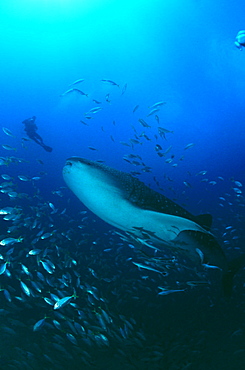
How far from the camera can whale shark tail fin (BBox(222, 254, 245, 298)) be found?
469 centimetres

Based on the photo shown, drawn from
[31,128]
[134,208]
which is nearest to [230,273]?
[134,208]

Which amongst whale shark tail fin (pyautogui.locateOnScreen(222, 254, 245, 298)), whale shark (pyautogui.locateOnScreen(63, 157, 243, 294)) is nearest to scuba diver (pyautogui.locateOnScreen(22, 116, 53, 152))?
whale shark (pyautogui.locateOnScreen(63, 157, 243, 294))

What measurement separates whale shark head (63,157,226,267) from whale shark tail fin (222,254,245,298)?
945mm

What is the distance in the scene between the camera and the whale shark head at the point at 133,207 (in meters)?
3.23

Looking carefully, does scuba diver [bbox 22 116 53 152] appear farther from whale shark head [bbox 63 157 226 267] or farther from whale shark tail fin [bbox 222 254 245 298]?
whale shark tail fin [bbox 222 254 245 298]

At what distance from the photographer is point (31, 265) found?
9812 millimetres

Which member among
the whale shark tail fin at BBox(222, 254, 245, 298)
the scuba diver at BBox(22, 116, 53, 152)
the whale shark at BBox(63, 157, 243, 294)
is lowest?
the whale shark tail fin at BBox(222, 254, 245, 298)

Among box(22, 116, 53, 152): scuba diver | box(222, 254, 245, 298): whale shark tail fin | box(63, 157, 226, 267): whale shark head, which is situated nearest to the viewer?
box(63, 157, 226, 267): whale shark head

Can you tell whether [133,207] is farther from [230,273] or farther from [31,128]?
[31,128]

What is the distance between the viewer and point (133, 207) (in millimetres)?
3469

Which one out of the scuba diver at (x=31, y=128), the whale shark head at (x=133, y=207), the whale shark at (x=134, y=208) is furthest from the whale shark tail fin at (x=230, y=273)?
the scuba diver at (x=31, y=128)

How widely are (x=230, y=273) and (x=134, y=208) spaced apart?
9.31 ft

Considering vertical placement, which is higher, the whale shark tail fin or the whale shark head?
the whale shark head

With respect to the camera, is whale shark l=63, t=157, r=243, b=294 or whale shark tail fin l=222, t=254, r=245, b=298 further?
whale shark tail fin l=222, t=254, r=245, b=298
